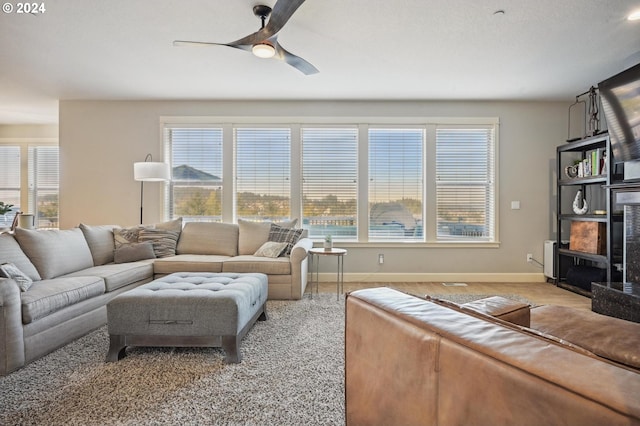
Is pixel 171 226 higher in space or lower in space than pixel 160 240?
higher

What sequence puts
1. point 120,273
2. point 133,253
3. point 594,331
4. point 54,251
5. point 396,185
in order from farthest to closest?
point 396,185, point 133,253, point 120,273, point 54,251, point 594,331

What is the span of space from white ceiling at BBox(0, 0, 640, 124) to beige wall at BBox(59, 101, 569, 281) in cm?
21

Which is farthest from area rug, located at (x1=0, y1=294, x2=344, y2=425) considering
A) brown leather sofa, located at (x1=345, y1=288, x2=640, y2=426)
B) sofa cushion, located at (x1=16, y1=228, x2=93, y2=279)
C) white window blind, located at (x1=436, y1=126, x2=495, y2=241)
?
white window blind, located at (x1=436, y1=126, x2=495, y2=241)

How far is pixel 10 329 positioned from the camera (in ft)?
→ 6.39

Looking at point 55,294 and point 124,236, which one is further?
point 124,236

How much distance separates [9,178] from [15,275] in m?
5.43

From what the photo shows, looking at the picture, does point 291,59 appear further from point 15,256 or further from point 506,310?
point 15,256

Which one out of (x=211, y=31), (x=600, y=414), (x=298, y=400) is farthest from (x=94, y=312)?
(x=600, y=414)

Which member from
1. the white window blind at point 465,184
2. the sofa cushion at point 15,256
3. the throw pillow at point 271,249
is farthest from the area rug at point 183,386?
the white window blind at point 465,184

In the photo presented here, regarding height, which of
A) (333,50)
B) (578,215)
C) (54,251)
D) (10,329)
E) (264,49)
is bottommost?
(10,329)

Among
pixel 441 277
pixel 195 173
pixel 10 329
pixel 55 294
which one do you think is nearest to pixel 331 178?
pixel 195 173

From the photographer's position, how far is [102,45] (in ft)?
9.99

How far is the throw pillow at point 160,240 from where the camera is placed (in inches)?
152

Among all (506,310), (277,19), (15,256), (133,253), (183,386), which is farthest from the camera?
(133,253)
